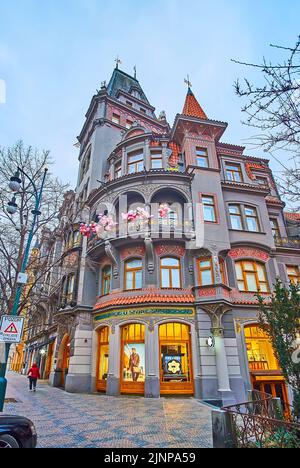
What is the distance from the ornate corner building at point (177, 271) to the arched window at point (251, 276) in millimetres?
65

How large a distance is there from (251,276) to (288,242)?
18.3 feet

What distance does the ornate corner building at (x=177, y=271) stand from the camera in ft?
48.1

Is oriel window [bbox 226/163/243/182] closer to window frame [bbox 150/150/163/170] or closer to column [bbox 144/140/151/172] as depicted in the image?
window frame [bbox 150/150/163/170]

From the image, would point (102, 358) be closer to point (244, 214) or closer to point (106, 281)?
point (106, 281)

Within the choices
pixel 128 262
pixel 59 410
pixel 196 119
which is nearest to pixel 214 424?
pixel 59 410

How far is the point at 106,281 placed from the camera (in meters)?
18.8

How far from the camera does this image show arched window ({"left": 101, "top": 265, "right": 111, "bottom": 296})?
724 inches

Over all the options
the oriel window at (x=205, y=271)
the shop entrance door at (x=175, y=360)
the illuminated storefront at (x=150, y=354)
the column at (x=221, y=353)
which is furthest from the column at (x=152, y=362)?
the oriel window at (x=205, y=271)

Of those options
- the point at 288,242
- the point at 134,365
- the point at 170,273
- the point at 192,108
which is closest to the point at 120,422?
the point at 134,365

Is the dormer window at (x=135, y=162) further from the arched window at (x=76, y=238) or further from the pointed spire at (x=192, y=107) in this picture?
the arched window at (x=76, y=238)

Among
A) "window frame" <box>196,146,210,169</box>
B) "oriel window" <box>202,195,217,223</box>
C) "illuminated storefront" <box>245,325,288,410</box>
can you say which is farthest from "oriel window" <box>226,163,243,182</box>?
"illuminated storefront" <box>245,325,288,410</box>

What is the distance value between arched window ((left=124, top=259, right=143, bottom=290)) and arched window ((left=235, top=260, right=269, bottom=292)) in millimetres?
6166
